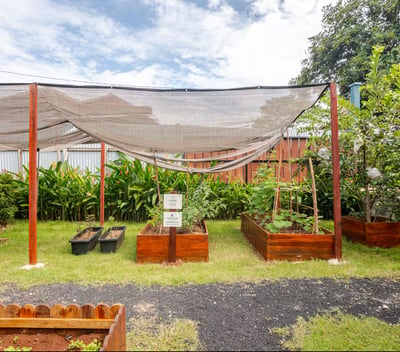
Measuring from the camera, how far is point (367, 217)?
3113mm

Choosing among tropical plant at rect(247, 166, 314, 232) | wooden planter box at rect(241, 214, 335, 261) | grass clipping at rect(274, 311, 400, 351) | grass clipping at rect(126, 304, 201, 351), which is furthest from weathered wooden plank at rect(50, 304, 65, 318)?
tropical plant at rect(247, 166, 314, 232)

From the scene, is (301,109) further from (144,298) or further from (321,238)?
(144,298)

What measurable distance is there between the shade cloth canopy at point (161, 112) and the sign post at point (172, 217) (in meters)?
0.57

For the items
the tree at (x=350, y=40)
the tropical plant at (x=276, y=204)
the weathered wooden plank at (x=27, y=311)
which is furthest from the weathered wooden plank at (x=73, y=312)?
the tree at (x=350, y=40)

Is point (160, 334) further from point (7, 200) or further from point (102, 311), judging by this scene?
point (7, 200)

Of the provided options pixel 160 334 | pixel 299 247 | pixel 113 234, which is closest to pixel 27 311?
pixel 160 334

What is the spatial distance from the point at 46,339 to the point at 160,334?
535 millimetres

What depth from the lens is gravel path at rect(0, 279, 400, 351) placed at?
1379mm

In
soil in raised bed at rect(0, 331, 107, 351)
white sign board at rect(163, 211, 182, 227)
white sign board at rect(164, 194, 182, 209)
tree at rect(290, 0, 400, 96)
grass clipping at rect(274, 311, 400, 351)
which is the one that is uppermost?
tree at rect(290, 0, 400, 96)

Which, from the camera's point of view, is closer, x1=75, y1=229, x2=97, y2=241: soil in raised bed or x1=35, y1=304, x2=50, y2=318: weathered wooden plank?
x1=35, y1=304, x2=50, y2=318: weathered wooden plank

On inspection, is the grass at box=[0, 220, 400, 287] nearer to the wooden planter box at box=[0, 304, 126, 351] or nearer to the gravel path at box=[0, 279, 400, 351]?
the gravel path at box=[0, 279, 400, 351]

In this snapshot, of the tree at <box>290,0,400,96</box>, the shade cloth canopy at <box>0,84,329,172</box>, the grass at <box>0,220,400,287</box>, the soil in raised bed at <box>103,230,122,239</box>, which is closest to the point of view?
the grass at <box>0,220,400,287</box>

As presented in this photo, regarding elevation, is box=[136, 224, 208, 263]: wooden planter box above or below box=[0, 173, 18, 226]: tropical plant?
below

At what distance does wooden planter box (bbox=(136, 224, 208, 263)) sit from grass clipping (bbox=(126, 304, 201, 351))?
3.08ft
